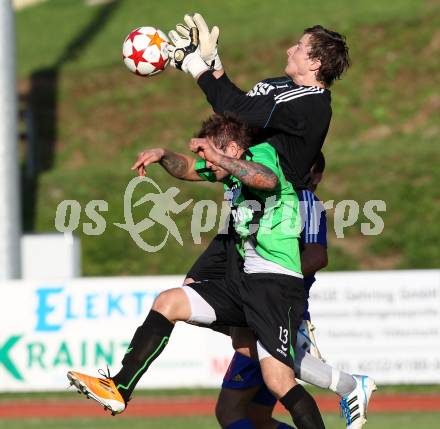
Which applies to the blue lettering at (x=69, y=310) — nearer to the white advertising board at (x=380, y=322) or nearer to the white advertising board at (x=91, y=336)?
the white advertising board at (x=91, y=336)

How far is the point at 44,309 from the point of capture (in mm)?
11812

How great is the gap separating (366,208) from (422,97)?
452 centimetres

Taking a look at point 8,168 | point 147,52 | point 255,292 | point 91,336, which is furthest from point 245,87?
point 255,292

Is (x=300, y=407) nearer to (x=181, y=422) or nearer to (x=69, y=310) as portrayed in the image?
(x=181, y=422)

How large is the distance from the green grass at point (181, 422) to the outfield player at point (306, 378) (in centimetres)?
291

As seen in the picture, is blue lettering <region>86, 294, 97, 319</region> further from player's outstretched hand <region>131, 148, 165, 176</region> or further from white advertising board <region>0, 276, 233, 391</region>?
player's outstretched hand <region>131, 148, 165, 176</region>

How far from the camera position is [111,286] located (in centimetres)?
1176

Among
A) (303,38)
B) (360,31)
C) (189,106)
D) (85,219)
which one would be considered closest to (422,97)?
(360,31)

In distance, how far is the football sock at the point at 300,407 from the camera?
19.3 ft

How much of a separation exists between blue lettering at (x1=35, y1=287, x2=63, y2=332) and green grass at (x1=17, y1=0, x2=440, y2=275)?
6.06 metres

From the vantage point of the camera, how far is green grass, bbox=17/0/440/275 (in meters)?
18.4

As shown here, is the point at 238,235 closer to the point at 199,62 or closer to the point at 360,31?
the point at 199,62

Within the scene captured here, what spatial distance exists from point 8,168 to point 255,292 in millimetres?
8191

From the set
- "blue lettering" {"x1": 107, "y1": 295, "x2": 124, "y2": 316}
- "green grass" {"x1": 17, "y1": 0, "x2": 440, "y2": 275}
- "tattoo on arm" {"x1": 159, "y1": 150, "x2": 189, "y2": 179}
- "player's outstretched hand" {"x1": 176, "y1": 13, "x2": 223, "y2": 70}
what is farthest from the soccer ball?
"green grass" {"x1": 17, "y1": 0, "x2": 440, "y2": 275}
